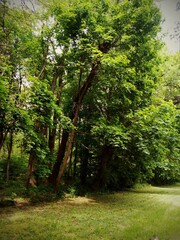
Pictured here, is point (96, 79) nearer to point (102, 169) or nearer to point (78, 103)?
point (78, 103)

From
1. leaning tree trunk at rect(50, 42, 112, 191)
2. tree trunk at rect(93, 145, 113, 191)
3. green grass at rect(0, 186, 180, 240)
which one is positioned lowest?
green grass at rect(0, 186, 180, 240)

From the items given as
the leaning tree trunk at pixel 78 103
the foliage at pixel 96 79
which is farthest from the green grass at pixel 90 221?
the leaning tree trunk at pixel 78 103

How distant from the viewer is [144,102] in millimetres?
13320

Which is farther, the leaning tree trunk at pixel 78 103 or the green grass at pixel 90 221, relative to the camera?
the leaning tree trunk at pixel 78 103

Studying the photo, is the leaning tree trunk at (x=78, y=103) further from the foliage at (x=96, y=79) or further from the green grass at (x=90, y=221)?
the green grass at (x=90, y=221)

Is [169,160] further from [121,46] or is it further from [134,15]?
[134,15]

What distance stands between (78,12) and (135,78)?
14.8 feet

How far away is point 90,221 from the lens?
7.80 m

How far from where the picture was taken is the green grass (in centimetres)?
635

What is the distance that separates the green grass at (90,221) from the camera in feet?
20.8

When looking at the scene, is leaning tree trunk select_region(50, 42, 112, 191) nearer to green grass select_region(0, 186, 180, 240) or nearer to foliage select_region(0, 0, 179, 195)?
foliage select_region(0, 0, 179, 195)

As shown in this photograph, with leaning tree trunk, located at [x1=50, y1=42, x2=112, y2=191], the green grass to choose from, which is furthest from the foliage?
the green grass

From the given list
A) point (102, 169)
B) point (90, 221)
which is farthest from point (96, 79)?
point (90, 221)

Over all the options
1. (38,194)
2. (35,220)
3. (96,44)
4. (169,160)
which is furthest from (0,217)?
(169,160)
